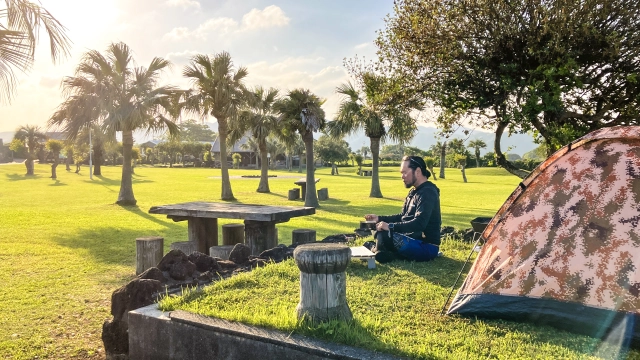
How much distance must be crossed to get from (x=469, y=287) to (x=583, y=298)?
3.42ft

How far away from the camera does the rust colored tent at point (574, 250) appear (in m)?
4.28

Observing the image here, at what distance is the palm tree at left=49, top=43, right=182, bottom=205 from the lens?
1938cm

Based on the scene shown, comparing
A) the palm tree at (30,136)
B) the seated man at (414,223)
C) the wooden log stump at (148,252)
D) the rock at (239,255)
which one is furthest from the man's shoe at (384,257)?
the palm tree at (30,136)

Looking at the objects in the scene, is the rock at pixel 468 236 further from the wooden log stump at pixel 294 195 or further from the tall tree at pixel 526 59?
the wooden log stump at pixel 294 195

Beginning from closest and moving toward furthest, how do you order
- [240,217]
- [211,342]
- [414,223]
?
[211,342] < [414,223] < [240,217]

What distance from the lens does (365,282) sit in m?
5.96

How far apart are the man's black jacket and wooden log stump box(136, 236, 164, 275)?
3.81 meters

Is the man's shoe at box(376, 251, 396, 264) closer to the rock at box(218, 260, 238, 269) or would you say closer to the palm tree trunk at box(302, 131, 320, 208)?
the rock at box(218, 260, 238, 269)

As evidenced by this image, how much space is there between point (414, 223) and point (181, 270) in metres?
3.16

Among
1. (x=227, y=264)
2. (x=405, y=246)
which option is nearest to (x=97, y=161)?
(x=227, y=264)

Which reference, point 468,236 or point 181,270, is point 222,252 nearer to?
point 181,270

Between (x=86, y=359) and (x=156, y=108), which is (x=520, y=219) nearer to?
(x=86, y=359)

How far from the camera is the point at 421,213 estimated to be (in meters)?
6.41

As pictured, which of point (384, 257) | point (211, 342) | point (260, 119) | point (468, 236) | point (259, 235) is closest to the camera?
point (211, 342)
